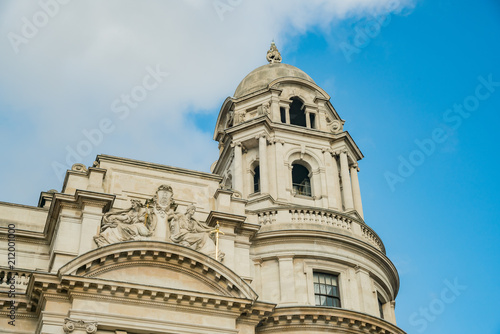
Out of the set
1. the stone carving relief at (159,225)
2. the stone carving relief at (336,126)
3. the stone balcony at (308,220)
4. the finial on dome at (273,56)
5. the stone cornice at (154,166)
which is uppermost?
the finial on dome at (273,56)

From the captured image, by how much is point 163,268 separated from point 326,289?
762 centimetres

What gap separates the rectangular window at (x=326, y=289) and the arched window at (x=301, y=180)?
6293 mm

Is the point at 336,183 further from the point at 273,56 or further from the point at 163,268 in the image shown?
the point at 163,268

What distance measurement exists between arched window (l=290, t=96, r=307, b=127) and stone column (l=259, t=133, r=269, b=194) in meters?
4.71

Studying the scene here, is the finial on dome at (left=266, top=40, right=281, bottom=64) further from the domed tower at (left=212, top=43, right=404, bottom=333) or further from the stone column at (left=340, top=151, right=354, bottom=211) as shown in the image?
the stone column at (left=340, top=151, right=354, bottom=211)

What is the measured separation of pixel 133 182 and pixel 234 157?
7907mm

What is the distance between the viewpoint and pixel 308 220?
30.6 m

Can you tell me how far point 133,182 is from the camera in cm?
2861

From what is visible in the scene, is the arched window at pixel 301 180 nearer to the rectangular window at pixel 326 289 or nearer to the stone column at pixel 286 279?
the rectangular window at pixel 326 289

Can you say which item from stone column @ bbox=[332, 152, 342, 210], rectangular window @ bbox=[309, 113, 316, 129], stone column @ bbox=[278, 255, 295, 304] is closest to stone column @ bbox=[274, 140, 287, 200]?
stone column @ bbox=[332, 152, 342, 210]

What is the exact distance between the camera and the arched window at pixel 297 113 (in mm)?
38688

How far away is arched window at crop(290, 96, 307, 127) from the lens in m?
38.7

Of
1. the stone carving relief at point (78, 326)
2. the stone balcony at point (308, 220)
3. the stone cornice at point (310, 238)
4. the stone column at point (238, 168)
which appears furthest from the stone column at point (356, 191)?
the stone carving relief at point (78, 326)

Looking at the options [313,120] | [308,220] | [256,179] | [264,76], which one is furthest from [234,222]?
[264,76]
